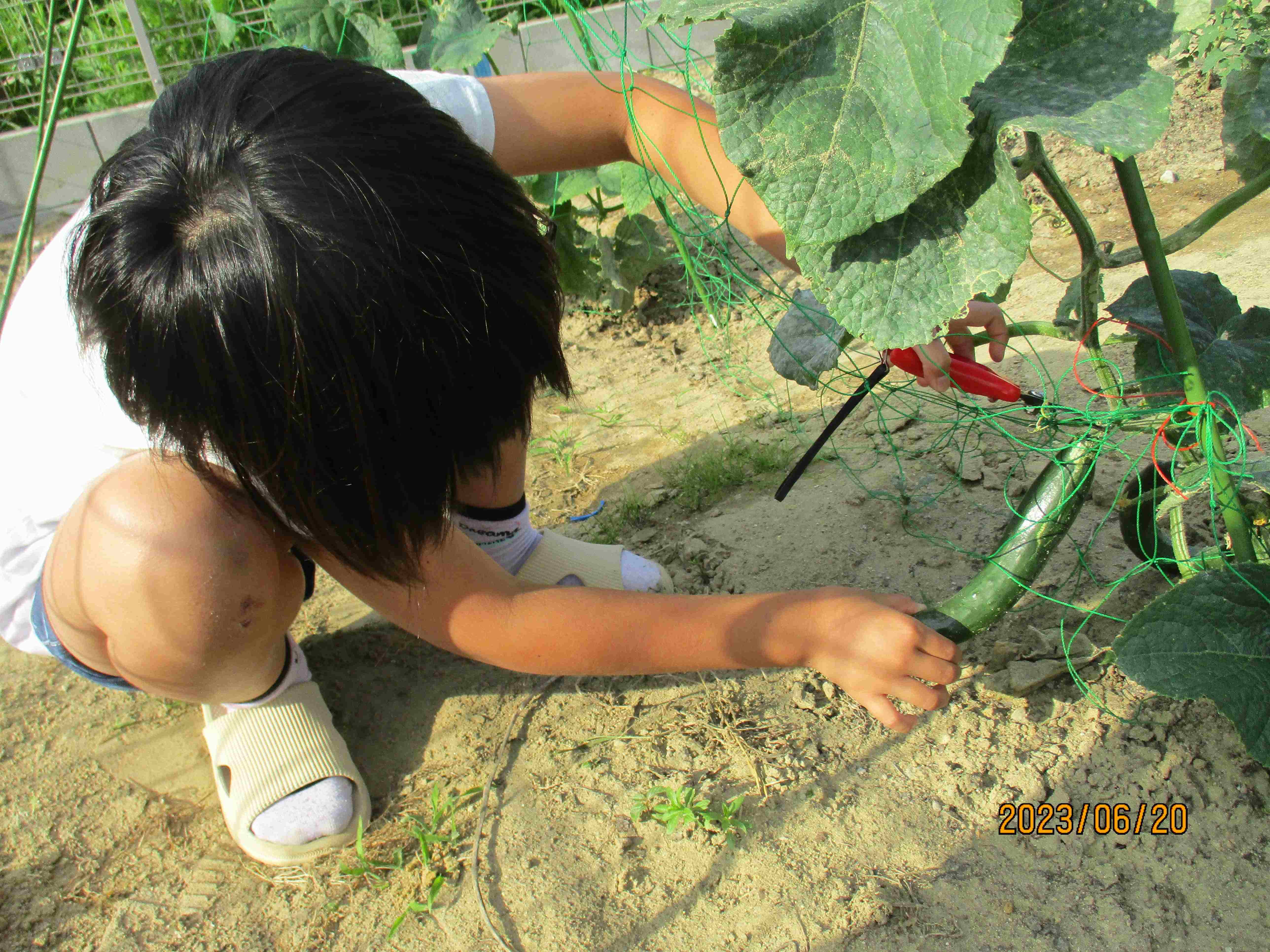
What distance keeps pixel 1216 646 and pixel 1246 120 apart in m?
0.60

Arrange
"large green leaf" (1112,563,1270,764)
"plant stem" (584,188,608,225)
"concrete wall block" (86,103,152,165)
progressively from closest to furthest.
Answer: "large green leaf" (1112,563,1270,764) → "plant stem" (584,188,608,225) → "concrete wall block" (86,103,152,165)

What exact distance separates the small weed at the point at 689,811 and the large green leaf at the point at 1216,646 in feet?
1.73

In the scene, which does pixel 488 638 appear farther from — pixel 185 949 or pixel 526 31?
pixel 526 31

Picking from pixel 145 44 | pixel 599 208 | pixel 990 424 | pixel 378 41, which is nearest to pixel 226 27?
pixel 378 41

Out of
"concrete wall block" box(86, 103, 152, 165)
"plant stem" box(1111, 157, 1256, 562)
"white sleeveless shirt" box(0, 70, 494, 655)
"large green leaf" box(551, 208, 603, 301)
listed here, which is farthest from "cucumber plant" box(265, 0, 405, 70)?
"plant stem" box(1111, 157, 1256, 562)

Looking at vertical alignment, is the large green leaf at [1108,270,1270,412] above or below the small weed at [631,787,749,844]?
above

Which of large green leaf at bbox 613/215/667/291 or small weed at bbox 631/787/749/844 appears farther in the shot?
large green leaf at bbox 613/215/667/291

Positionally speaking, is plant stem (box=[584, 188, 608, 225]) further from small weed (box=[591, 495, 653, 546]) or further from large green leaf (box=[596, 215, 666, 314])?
small weed (box=[591, 495, 653, 546])

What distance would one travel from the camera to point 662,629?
49.3 inches

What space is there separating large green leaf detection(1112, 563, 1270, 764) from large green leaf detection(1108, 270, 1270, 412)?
219 millimetres

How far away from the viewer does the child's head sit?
35.8 inches
